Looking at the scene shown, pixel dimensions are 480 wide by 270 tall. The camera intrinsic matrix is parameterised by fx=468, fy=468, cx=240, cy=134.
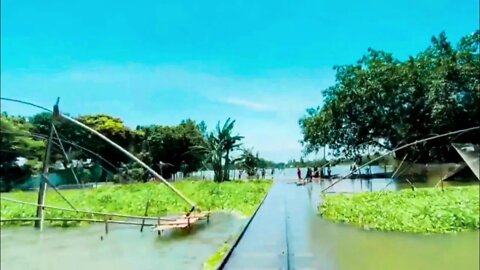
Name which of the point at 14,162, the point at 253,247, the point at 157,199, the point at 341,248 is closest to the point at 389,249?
the point at 341,248

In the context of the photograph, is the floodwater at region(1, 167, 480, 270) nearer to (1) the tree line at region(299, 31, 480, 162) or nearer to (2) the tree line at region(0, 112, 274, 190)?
(2) the tree line at region(0, 112, 274, 190)

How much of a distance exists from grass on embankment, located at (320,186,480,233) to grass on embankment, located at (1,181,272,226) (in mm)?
2414

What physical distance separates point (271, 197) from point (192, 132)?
5.68m

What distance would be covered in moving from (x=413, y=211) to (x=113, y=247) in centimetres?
540

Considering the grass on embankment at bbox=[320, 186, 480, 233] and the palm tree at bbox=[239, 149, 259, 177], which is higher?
the palm tree at bbox=[239, 149, 259, 177]

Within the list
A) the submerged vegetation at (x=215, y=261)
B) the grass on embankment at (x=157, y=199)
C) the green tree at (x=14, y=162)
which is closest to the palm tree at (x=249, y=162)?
the grass on embankment at (x=157, y=199)

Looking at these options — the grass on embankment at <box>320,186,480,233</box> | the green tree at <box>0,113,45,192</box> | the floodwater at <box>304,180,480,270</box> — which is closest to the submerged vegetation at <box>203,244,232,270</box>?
the floodwater at <box>304,180,480,270</box>

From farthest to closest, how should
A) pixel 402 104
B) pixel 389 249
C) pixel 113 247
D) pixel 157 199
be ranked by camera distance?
pixel 402 104 → pixel 157 199 → pixel 113 247 → pixel 389 249

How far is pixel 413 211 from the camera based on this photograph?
850cm

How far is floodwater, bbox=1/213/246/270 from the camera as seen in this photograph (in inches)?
267

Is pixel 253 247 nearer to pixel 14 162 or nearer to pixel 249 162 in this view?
pixel 249 162

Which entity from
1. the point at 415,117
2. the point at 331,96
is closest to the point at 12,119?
the point at 331,96

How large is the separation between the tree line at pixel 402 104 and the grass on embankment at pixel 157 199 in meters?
5.48

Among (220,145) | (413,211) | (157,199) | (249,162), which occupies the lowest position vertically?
(413,211)
